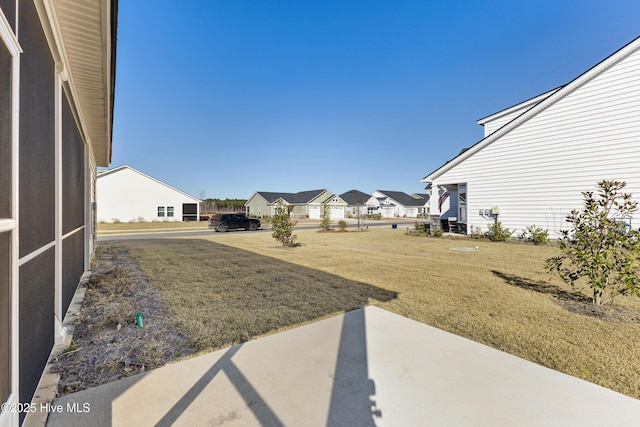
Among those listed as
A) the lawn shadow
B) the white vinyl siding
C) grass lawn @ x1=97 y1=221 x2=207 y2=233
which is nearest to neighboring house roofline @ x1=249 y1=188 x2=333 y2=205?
grass lawn @ x1=97 y1=221 x2=207 y2=233

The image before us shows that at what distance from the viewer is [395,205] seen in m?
57.0

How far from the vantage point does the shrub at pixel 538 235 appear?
36.9 ft

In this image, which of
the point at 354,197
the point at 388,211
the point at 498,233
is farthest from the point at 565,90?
the point at 354,197

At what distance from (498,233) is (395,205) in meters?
45.1

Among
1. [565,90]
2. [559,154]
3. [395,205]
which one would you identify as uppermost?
[565,90]

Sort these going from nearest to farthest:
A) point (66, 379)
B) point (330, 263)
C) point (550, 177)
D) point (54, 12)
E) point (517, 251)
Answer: point (66, 379), point (54, 12), point (330, 263), point (517, 251), point (550, 177)

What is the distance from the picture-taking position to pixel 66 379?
2424 millimetres

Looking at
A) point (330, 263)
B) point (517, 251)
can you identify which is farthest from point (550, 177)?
point (330, 263)

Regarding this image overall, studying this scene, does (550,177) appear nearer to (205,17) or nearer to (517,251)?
(517,251)

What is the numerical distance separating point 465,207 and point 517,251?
553 centimetres

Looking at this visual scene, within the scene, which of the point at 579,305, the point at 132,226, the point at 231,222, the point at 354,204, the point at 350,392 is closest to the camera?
the point at 350,392

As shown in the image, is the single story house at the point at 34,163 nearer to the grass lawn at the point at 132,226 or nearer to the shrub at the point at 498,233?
the shrub at the point at 498,233

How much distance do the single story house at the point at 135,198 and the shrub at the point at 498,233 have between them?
3217 cm

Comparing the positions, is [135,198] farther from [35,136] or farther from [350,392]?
[350,392]
